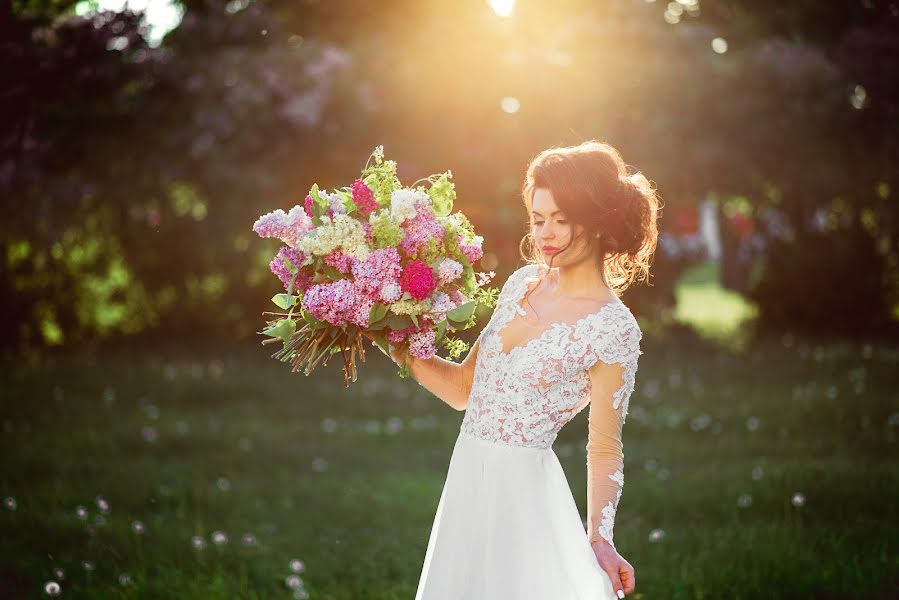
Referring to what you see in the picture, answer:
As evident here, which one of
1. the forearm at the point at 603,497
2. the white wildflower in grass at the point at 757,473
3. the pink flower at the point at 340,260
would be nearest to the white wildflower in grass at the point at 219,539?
the pink flower at the point at 340,260

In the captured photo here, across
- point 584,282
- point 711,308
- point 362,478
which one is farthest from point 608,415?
point 711,308

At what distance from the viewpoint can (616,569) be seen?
9.64ft

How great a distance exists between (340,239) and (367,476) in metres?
4.88

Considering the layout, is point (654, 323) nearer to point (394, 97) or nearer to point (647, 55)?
point (647, 55)

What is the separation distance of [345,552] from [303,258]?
9.97 feet

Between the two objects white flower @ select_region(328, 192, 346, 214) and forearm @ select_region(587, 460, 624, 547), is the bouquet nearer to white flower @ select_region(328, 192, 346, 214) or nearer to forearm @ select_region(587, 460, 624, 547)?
white flower @ select_region(328, 192, 346, 214)

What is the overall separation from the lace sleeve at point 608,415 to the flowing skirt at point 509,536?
0.32ft

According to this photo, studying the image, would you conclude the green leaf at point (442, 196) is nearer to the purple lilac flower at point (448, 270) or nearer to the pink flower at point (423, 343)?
the purple lilac flower at point (448, 270)

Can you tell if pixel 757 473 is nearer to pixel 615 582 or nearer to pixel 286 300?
pixel 615 582

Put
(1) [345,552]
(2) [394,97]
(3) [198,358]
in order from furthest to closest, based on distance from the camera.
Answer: (3) [198,358] → (2) [394,97] → (1) [345,552]

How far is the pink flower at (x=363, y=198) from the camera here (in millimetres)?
3268

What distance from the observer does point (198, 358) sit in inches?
531

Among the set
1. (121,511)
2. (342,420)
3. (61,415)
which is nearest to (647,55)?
(342,420)

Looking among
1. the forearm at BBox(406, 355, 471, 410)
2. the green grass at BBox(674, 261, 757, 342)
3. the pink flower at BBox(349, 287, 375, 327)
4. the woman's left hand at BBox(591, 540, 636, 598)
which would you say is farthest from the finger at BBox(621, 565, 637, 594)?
the green grass at BBox(674, 261, 757, 342)
